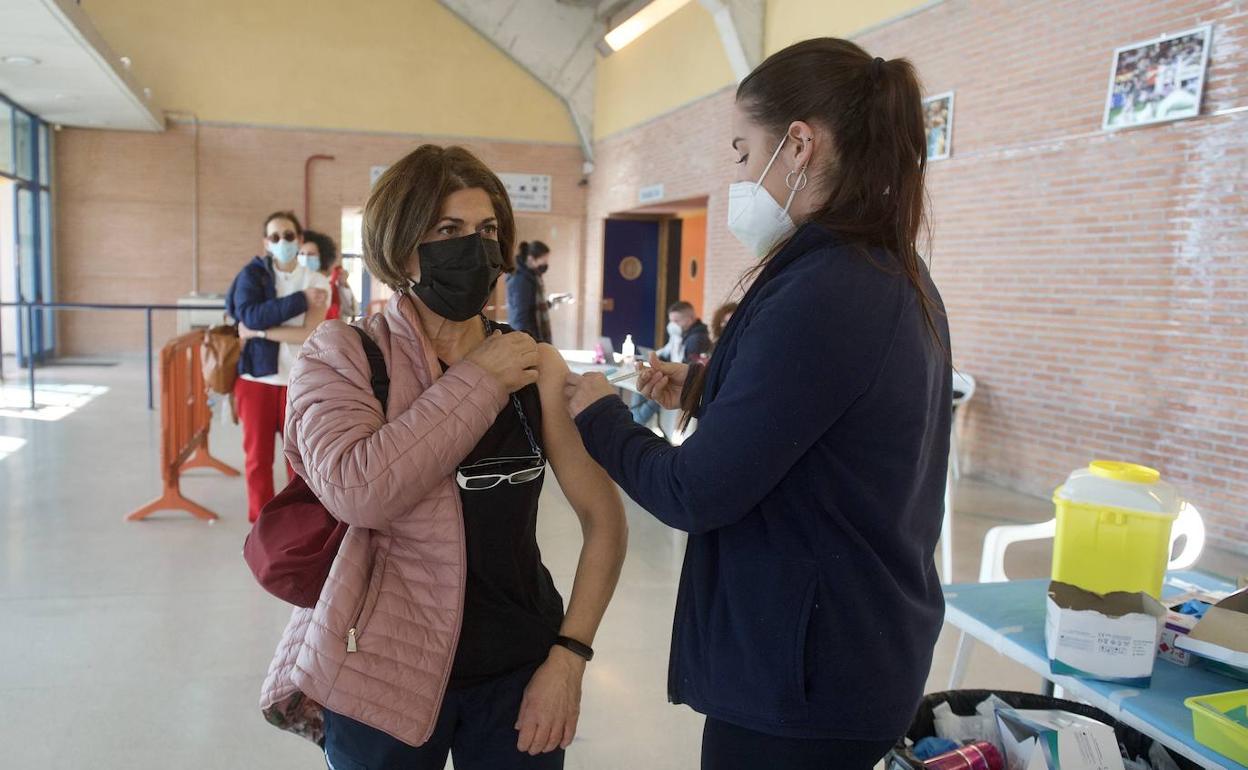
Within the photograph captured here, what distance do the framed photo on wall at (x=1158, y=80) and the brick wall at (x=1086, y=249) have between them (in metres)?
0.06

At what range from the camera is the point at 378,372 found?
1.34 metres

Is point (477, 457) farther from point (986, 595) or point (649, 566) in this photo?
point (649, 566)

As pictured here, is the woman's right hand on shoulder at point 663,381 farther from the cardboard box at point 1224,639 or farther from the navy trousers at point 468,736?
the cardboard box at point 1224,639

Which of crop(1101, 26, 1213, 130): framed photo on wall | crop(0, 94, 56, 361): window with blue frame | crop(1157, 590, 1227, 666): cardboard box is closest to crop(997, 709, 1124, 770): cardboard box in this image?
crop(1157, 590, 1227, 666): cardboard box

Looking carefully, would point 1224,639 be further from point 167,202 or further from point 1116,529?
point 167,202

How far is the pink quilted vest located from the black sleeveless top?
0.05 metres

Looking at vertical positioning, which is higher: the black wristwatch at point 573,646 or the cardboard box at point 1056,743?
the black wristwatch at point 573,646

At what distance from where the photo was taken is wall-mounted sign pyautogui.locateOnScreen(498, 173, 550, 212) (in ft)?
47.2

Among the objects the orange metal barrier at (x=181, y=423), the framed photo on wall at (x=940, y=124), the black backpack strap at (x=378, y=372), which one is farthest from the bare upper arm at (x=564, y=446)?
the framed photo on wall at (x=940, y=124)

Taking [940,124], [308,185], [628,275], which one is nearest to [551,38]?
[628,275]

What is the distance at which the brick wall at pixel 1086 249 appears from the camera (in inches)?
188

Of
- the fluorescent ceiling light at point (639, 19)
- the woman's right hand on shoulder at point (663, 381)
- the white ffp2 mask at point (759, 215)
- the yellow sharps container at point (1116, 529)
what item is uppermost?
the fluorescent ceiling light at point (639, 19)

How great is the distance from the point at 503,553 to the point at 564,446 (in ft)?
0.63

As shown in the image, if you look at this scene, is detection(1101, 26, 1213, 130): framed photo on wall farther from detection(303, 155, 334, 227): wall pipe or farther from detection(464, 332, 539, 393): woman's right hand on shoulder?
detection(303, 155, 334, 227): wall pipe
